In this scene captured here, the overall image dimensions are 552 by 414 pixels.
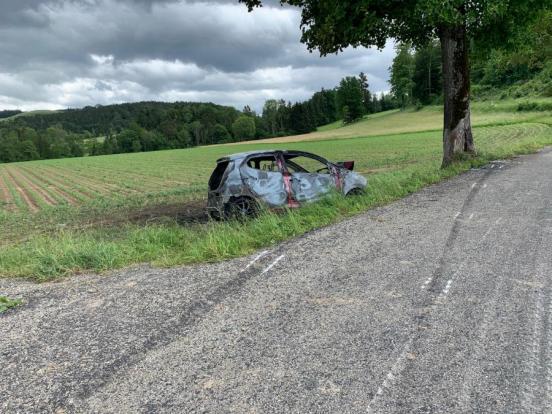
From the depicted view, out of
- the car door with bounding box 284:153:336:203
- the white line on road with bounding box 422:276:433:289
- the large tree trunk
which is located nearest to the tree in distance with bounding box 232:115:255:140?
the large tree trunk

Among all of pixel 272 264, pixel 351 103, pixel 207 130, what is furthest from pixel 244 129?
pixel 272 264

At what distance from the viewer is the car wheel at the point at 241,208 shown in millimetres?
9477

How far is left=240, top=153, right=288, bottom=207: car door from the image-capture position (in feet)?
31.6

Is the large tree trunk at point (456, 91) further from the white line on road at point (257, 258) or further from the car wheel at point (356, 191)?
the white line on road at point (257, 258)

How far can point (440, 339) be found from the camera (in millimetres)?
3357

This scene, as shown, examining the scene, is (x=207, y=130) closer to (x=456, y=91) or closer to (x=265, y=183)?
(x=456, y=91)

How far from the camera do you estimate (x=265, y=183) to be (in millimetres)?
9742

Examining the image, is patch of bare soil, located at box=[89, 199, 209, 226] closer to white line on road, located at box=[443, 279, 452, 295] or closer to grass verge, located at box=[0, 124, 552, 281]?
grass verge, located at box=[0, 124, 552, 281]

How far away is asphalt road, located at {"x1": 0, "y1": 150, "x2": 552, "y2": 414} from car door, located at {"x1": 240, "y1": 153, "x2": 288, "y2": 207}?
146 inches

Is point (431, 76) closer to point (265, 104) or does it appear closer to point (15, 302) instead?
point (265, 104)

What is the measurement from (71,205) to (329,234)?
18745mm

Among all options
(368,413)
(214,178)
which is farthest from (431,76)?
(368,413)

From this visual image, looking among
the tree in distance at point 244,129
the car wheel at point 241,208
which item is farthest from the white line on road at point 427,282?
the tree in distance at point 244,129

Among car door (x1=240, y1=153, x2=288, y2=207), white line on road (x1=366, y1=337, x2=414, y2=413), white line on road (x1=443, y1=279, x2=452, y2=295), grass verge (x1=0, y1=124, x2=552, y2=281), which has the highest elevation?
car door (x1=240, y1=153, x2=288, y2=207)
